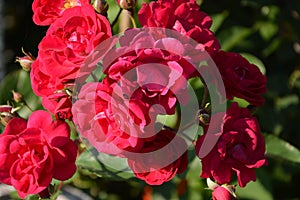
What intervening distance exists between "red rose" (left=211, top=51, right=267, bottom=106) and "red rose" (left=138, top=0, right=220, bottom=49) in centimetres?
3

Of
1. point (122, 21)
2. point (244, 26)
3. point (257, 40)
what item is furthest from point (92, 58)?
point (257, 40)

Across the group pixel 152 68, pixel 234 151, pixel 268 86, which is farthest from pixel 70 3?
pixel 268 86

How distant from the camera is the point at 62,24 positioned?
0.90 m

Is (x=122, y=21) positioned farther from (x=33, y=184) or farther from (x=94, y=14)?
(x=33, y=184)

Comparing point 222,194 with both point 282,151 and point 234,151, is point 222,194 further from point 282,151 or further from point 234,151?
point 282,151

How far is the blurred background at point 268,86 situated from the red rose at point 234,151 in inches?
13.5

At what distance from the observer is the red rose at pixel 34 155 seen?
0.87 meters

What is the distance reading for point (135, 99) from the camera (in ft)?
2.60

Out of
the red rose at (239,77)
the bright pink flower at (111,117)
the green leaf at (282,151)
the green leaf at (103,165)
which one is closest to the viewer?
the bright pink flower at (111,117)

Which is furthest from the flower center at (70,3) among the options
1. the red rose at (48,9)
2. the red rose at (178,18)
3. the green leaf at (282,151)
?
the green leaf at (282,151)

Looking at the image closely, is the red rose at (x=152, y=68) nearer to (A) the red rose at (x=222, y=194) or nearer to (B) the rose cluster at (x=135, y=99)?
(B) the rose cluster at (x=135, y=99)

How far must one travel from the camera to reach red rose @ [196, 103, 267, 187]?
855 millimetres

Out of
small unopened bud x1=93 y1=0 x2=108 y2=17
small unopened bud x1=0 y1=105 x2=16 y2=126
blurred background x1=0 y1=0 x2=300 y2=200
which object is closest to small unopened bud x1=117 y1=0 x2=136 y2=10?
small unopened bud x1=93 y1=0 x2=108 y2=17

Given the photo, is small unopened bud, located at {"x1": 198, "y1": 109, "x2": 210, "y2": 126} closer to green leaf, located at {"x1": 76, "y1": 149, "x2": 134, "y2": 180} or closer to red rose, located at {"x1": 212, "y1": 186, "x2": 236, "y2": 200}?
red rose, located at {"x1": 212, "y1": 186, "x2": 236, "y2": 200}
